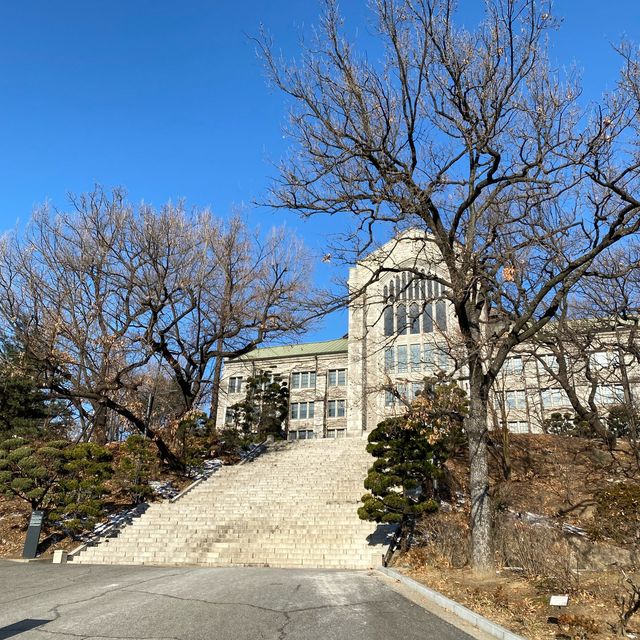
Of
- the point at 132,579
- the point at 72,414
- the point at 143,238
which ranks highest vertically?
the point at 143,238

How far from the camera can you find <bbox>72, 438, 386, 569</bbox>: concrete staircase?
14383 mm

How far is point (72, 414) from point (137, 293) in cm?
1675

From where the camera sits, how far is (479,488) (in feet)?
35.2

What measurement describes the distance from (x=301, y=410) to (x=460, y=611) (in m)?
39.6

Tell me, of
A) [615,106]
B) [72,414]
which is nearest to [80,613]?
[615,106]

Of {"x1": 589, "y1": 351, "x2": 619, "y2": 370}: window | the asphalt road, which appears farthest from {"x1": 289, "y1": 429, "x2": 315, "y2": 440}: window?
the asphalt road

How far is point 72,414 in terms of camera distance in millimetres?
35188

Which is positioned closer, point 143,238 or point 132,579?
point 132,579

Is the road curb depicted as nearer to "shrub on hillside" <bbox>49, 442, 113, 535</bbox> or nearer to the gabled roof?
"shrub on hillside" <bbox>49, 442, 113, 535</bbox>

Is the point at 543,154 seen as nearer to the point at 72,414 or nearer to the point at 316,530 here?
the point at 316,530

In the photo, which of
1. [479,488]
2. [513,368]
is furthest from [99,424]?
[513,368]

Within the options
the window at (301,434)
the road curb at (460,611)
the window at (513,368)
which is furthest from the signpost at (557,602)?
the window at (301,434)

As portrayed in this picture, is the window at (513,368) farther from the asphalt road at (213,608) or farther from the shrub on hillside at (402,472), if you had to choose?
the asphalt road at (213,608)

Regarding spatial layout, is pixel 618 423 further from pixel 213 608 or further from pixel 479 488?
pixel 213 608
